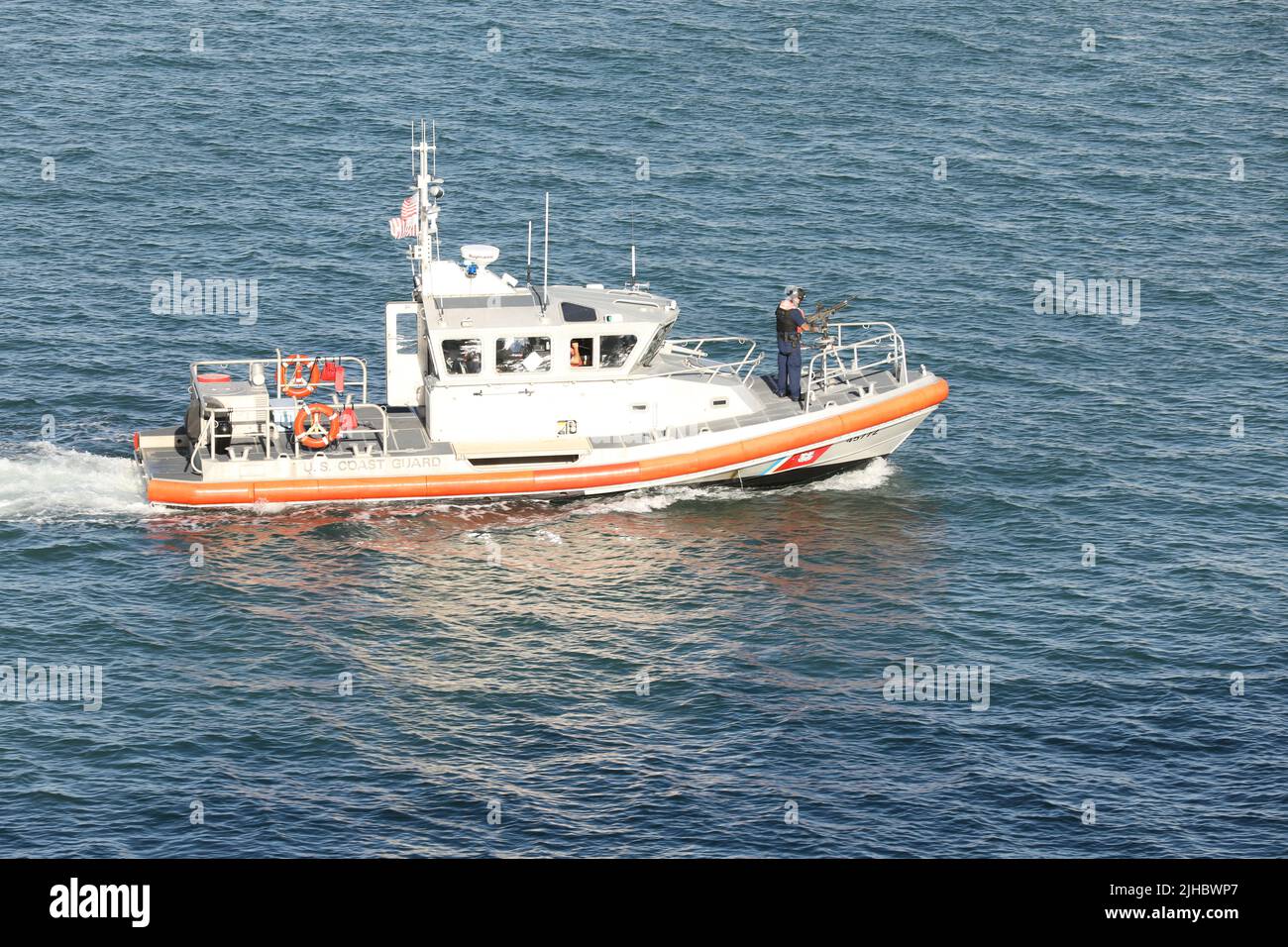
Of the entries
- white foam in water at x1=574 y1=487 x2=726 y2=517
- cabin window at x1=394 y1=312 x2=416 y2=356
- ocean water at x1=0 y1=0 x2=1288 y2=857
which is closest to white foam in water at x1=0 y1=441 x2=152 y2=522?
ocean water at x1=0 y1=0 x2=1288 y2=857

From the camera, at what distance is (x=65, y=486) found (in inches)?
1319

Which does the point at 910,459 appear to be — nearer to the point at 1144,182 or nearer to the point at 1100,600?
the point at 1100,600

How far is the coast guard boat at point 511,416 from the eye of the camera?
33.3 meters

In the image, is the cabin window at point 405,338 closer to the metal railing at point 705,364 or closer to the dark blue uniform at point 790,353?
the metal railing at point 705,364

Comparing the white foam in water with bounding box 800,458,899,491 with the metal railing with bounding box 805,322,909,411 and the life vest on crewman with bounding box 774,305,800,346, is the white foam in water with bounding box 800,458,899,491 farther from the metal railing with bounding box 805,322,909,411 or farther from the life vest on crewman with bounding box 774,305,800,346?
the life vest on crewman with bounding box 774,305,800,346

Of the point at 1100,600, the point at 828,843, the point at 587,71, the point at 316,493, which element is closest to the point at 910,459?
the point at 1100,600

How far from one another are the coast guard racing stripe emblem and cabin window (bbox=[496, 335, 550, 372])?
15.1 ft

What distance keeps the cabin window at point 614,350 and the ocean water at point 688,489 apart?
2.52 meters

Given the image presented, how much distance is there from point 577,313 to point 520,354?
1.25 metres

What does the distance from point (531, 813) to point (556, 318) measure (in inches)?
484

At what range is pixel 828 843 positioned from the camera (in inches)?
934

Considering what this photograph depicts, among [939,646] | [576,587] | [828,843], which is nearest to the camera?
[828,843]

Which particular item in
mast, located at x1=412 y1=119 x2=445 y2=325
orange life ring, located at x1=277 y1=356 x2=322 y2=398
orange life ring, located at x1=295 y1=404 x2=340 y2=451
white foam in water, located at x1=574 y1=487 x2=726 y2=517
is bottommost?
white foam in water, located at x1=574 y1=487 x2=726 y2=517

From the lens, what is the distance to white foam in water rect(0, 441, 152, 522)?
32.7 meters
